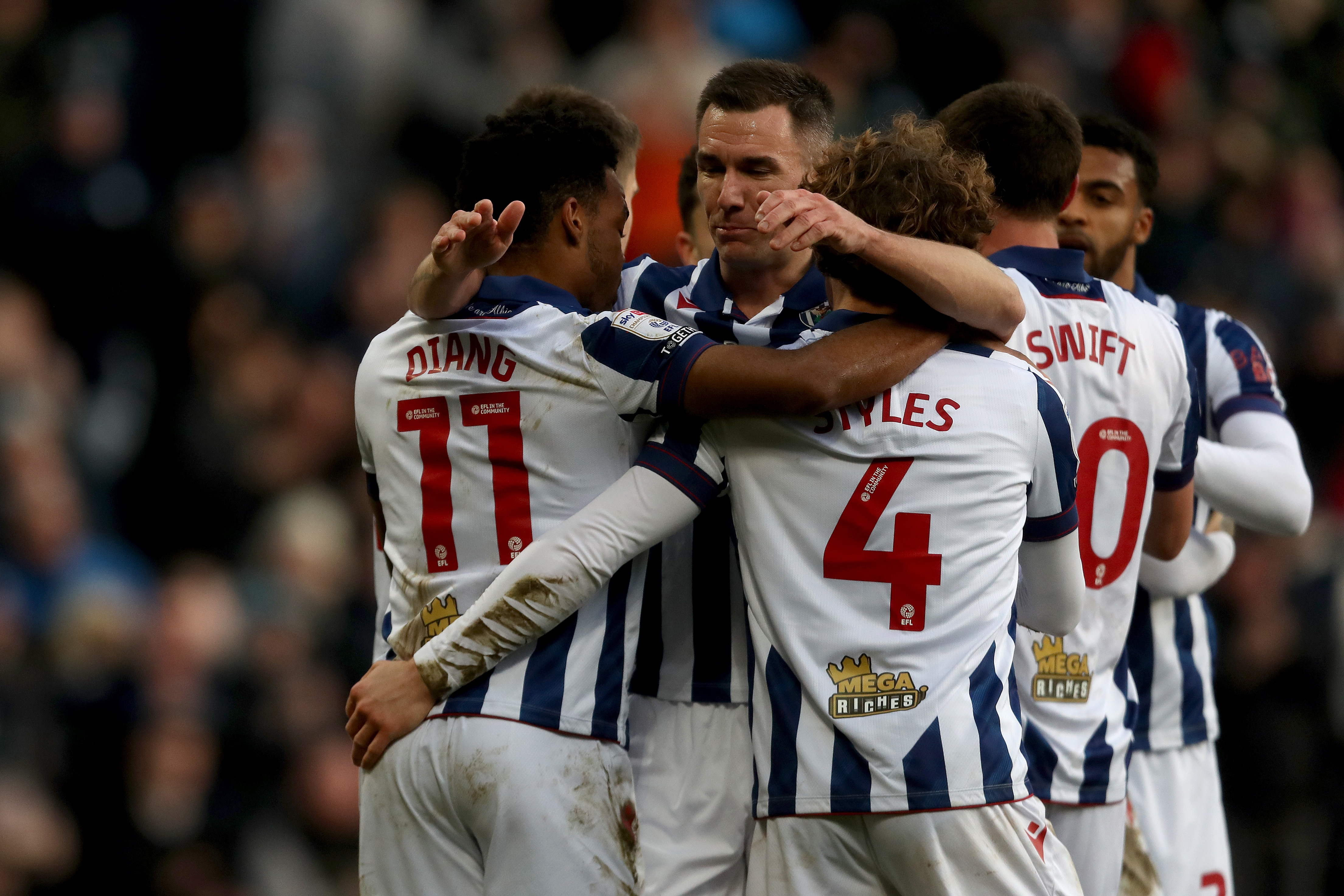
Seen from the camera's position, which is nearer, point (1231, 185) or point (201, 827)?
point (201, 827)

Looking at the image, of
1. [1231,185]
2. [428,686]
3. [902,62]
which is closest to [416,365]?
[428,686]

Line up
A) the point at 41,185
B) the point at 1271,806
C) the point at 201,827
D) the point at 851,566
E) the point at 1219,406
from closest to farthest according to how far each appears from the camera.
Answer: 1. the point at 851,566
2. the point at 1219,406
3. the point at 201,827
4. the point at 1271,806
5. the point at 41,185

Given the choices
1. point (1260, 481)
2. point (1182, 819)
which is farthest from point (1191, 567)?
point (1182, 819)

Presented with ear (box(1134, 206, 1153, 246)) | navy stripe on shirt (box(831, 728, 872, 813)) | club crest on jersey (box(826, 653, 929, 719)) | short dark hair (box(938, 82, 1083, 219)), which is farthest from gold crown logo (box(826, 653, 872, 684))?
ear (box(1134, 206, 1153, 246))

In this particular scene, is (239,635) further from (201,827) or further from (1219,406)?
(1219,406)

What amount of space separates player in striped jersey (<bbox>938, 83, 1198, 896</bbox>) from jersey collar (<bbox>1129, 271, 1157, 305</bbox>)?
68 centimetres

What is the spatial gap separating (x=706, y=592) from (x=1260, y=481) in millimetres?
1704

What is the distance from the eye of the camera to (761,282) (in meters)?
3.87

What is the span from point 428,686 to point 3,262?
6.95 m

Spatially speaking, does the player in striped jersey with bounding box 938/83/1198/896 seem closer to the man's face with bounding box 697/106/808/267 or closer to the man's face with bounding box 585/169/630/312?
the man's face with bounding box 697/106/808/267

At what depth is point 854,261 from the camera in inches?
131

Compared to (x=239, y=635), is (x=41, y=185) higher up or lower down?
higher up

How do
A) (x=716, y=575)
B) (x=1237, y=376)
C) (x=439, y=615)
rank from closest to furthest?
(x=439, y=615), (x=716, y=575), (x=1237, y=376)

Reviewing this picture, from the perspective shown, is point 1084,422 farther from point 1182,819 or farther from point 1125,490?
point 1182,819
